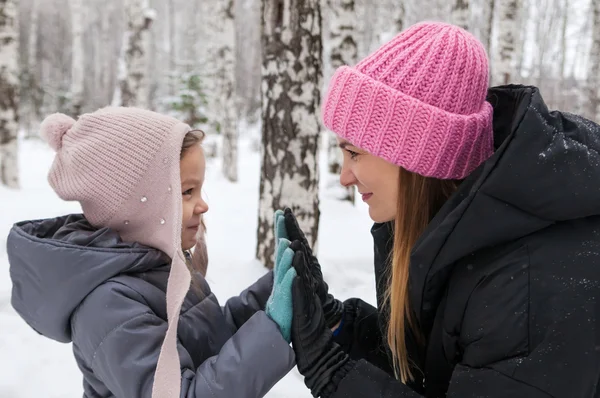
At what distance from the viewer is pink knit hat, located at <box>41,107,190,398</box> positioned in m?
1.43

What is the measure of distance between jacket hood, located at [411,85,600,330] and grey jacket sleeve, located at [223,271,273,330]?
0.77m

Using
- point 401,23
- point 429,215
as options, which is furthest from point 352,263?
point 401,23

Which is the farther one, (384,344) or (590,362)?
(384,344)

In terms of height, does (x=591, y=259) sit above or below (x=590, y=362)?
above

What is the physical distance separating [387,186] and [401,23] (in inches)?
417

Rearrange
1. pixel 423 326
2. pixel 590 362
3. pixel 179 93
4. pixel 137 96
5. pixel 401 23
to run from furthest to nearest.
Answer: pixel 179 93 < pixel 401 23 < pixel 137 96 < pixel 423 326 < pixel 590 362

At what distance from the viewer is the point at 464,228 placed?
47.1 inches

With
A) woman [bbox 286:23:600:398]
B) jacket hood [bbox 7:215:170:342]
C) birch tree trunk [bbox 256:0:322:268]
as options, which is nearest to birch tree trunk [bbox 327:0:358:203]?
birch tree trunk [bbox 256:0:322:268]

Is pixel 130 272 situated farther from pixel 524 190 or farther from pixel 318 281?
pixel 524 190

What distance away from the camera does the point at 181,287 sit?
55.2 inches

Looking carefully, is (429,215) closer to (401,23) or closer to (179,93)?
(401,23)

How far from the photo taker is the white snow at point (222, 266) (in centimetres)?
262

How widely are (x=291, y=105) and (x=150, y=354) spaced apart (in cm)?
224

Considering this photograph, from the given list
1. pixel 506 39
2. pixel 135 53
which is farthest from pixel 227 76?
pixel 506 39
